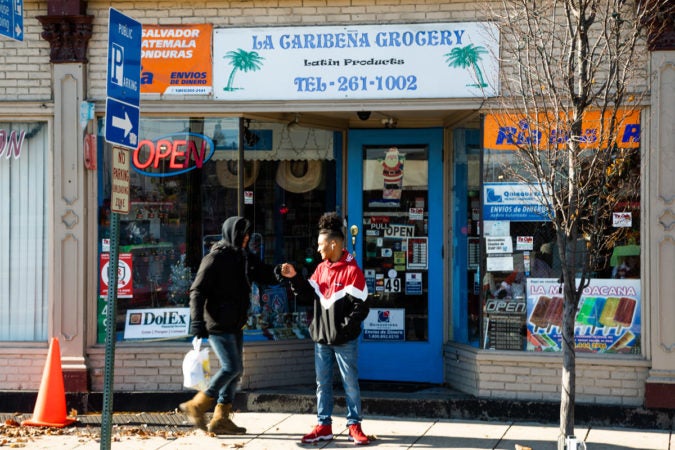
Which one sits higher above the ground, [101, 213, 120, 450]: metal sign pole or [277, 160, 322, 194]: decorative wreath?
[277, 160, 322, 194]: decorative wreath

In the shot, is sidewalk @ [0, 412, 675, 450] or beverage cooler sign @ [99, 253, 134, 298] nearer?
sidewalk @ [0, 412, 675, 450]

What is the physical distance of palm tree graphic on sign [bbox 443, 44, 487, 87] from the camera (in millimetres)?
8766

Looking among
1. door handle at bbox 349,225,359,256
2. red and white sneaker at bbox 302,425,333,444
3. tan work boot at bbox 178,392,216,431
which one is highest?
door handle at bbox 349,225,359,256

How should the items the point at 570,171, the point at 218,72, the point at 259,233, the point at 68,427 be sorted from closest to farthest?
the point at 570,171 < the point at 68,427 < the point at 218,72 < the point at 259,233

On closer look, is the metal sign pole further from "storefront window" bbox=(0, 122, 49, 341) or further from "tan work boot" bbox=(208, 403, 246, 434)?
"storefront window" bbox=(0, 122, 49, 341)

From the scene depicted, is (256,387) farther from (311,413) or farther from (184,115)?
(184,115)

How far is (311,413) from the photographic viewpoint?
29.3 ft

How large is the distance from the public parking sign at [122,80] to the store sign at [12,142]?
3.57 meters

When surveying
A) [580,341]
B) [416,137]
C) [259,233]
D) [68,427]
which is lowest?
[68,427]

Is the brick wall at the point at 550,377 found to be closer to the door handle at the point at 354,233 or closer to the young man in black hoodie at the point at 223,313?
the door handle at the point at 354,233

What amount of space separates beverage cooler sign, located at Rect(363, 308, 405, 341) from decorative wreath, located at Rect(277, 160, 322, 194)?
1.54m

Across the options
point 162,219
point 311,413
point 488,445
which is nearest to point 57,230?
point 162,219

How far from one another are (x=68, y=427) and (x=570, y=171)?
16.9 feet

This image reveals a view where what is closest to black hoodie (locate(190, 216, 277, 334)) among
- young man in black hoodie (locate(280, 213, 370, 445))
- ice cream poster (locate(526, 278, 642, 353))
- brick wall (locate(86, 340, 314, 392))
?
young man in black hoodie (locate(280, 213, 370, 445))
